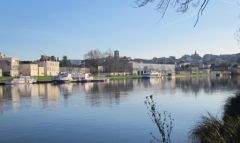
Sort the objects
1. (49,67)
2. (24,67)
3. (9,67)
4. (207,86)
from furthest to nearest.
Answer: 1. (49,67)
2. (24,67)
3. (9,67)
4. (207,86)

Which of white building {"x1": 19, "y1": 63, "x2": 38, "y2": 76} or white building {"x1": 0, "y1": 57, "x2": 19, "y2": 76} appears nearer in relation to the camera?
white building {"x1": 0, "y1": 57, "x2": 19, "y2": 76}

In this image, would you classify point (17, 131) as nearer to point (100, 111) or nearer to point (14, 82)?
point (100, 111)

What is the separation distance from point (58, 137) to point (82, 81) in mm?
98024

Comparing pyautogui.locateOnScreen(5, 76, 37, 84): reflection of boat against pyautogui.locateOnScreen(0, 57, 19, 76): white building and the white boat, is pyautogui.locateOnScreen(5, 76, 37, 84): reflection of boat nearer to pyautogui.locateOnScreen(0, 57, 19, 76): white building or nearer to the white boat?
the white boat

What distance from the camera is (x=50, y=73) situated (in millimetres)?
171375

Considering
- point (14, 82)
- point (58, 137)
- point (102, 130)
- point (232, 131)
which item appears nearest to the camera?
point (232, 131)

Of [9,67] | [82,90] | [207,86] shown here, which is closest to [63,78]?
[82,90]

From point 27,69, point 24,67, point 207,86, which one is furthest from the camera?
point 24,67

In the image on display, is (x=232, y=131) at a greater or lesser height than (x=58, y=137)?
greater

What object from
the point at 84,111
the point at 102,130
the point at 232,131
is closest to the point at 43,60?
the point at 84,111

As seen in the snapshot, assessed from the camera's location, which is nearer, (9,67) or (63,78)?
(63,78)

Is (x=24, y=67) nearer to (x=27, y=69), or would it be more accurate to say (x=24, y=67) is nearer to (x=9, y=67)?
(x=27, y=69)

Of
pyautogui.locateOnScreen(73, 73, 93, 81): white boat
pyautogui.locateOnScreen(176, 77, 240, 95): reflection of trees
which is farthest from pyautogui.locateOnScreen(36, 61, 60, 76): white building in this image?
pyautogui.locateOnScreen(176, 77, 240, 95): reflection of trees

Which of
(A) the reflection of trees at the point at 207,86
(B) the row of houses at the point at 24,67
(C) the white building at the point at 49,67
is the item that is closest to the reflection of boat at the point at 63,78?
(A) the reflection of trees at the point at 207,86
